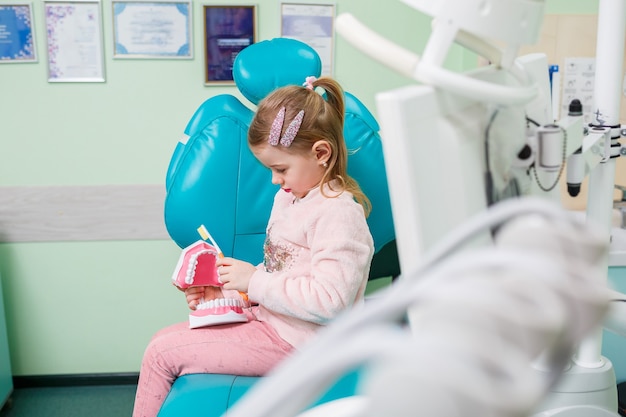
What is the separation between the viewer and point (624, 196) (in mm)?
2104

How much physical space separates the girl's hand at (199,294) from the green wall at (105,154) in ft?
2.60

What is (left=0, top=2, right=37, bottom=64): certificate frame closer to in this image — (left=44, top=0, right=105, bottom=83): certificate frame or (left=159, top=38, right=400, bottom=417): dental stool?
(left=44, top=0, right=105, bottom=83): certificate frame

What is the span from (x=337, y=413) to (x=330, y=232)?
0.86 meters

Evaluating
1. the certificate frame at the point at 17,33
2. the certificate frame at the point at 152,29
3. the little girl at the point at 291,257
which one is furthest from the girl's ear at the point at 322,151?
the certificate frame at the point at 17,33

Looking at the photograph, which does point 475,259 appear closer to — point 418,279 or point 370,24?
point 418,279

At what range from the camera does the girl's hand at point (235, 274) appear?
5.61 ft

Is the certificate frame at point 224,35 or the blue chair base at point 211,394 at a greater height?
the certificate frame at point 224,35

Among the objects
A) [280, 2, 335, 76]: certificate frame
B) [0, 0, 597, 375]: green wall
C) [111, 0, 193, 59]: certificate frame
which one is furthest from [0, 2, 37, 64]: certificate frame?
[280, 2, 335, 76]: certificate frame

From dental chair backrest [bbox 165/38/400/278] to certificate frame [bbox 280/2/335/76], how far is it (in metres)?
0.57

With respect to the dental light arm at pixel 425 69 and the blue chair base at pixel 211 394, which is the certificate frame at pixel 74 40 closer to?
the blue chair base at pixel 211 394

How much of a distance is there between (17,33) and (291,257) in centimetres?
148

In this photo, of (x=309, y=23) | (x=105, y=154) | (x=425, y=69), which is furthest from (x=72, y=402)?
(x=425, y=69)

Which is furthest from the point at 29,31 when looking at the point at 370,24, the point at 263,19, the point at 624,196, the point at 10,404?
the point at 624,196

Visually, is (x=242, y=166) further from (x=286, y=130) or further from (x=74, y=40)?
(x=74, y=40)
